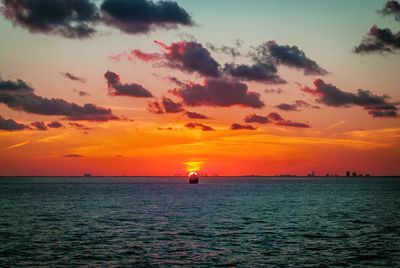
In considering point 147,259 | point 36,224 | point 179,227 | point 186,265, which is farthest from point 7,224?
point 186,265

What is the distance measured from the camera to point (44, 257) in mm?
32531

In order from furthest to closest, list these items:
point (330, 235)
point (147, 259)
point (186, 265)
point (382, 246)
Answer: point (330, 235), point (382, 246), point (147, 259), point (186, 265)

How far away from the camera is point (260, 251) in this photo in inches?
1361

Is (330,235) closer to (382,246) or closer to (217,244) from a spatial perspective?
(382,246)

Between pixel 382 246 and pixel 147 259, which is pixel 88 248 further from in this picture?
pixel 382 246

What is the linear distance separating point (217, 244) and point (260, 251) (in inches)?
200

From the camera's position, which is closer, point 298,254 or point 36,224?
point 298,254

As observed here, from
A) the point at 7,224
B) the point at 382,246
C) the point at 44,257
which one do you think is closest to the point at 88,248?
the point at 44,257

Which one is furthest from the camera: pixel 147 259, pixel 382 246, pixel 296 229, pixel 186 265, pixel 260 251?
pixel 296 229

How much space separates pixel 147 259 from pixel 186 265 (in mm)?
3934

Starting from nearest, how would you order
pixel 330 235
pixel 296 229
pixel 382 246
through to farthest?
pixel 382 246
pixel 330 235
pixel 296 229

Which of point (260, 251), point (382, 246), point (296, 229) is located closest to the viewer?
point (260, 251)

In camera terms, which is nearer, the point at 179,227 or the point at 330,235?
the point at 330,235

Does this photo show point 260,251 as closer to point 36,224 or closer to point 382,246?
point 382,246
